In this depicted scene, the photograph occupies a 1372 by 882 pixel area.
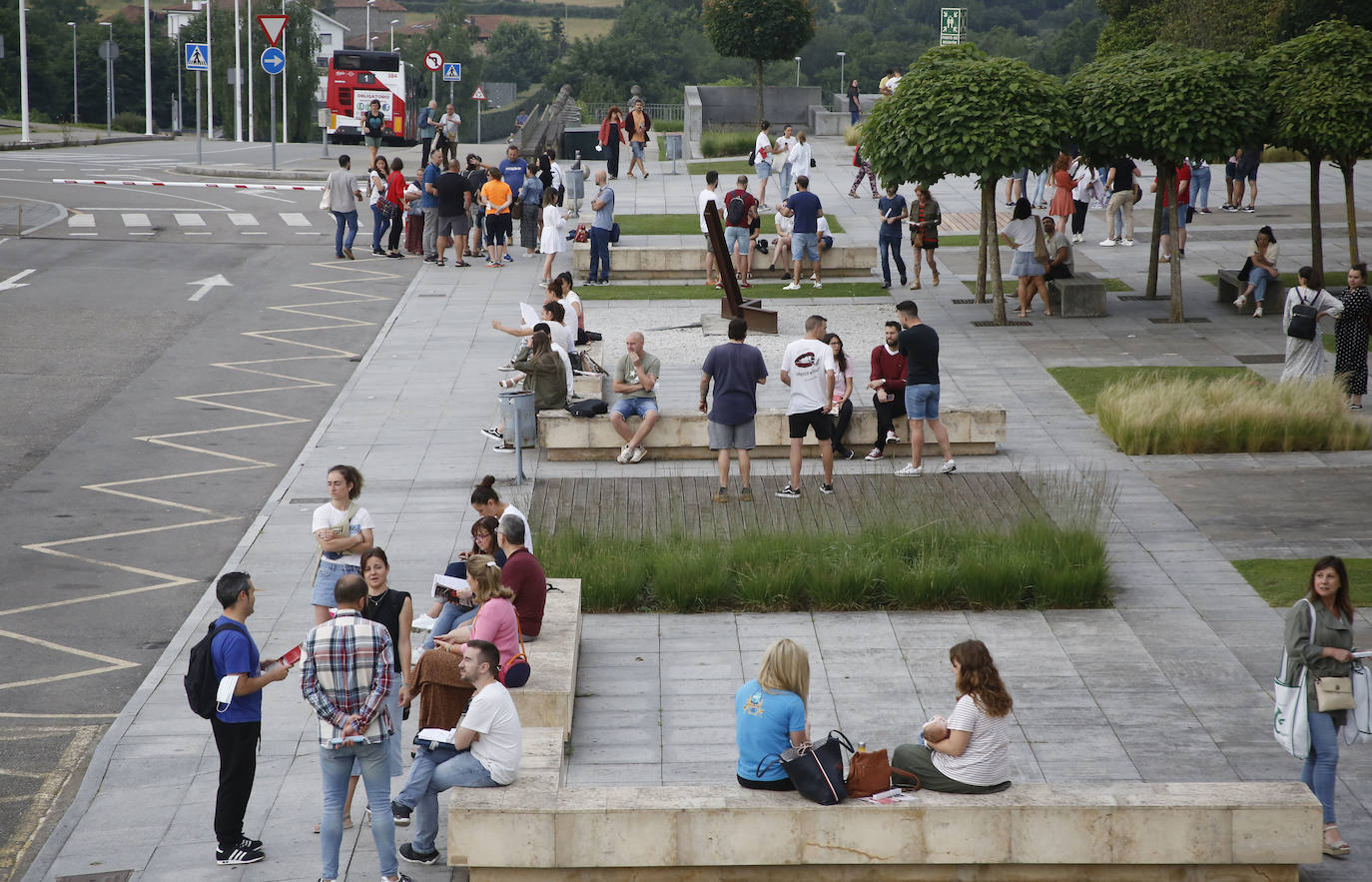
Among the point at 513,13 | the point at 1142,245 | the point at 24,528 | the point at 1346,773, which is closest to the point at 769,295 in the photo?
the point at 1142,245

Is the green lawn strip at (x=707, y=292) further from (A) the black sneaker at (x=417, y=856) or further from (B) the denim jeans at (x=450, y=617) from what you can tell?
(A) the black sneaker at (x=417, y=856)

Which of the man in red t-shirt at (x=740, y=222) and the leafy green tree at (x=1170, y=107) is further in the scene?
the man in red t-shirt at (x=740, y=222)

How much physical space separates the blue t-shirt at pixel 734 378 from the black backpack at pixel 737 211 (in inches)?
414

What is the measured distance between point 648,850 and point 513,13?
7023 inches

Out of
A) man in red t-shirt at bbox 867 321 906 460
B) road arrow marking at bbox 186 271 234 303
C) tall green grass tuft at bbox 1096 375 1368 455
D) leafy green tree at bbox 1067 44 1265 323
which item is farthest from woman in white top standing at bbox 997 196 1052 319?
road arrow marking at bbox 186 271 234 303

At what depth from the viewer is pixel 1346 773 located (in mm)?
8297

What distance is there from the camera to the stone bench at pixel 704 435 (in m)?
14.9

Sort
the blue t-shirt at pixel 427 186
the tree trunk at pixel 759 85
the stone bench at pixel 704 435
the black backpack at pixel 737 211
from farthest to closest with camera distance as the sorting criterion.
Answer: the tree trunk at pixel 759 85
the blue t-shirt at pixel 427 186
the black backpack at pixel 737 211
the stone bench at pixel 704 435

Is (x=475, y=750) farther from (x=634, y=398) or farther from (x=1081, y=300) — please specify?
(x=1081, y=300)

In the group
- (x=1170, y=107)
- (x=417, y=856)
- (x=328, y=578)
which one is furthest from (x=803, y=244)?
(x=417, y=856)

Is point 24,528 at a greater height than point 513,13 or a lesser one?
lesser

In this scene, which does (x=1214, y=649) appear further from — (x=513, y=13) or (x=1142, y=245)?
(x=513, y=13)

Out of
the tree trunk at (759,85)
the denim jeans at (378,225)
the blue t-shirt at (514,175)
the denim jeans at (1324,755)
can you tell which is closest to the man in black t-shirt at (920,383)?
the denim jeans at (1324,755)

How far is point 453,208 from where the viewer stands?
25953 mm
